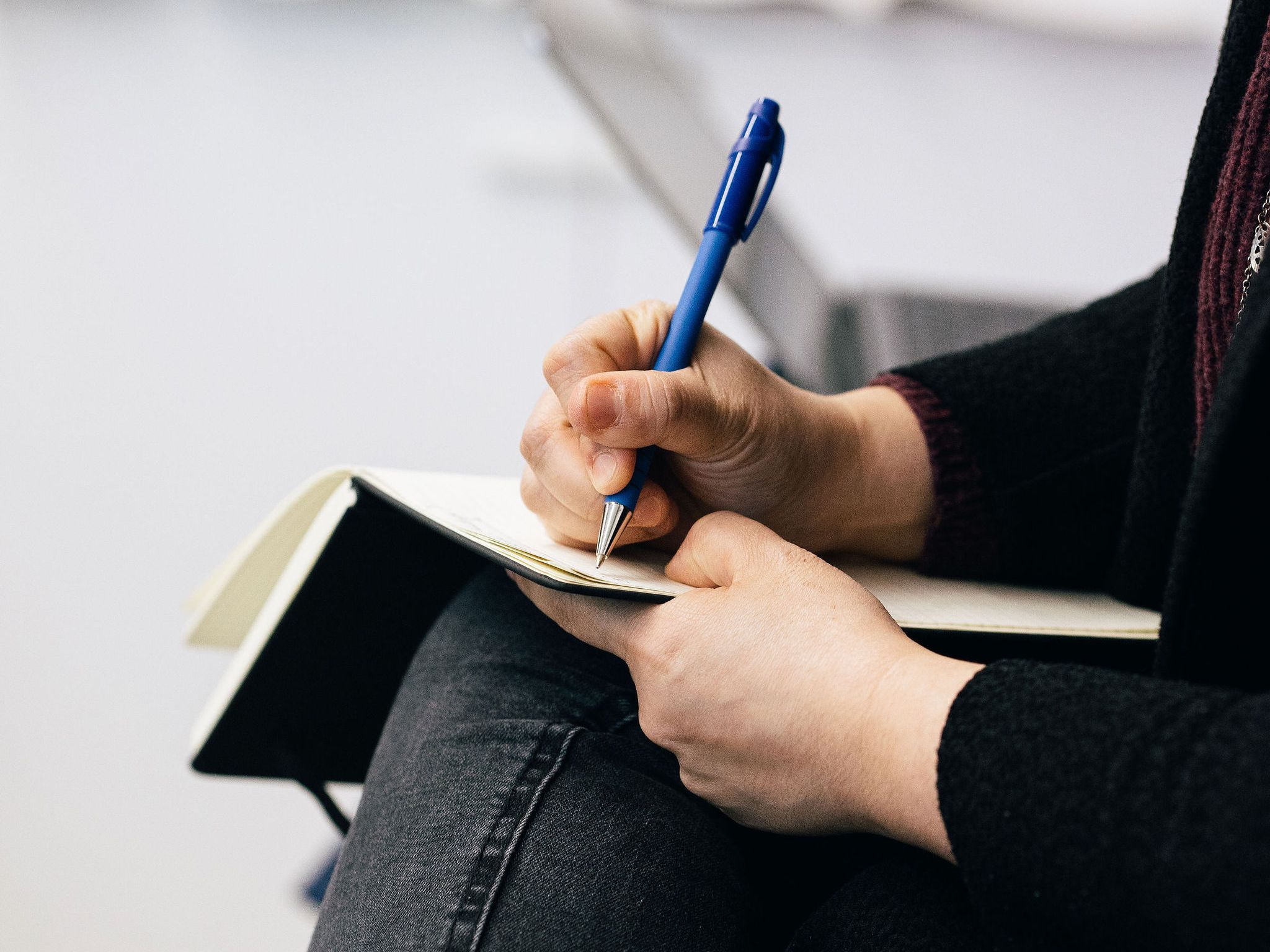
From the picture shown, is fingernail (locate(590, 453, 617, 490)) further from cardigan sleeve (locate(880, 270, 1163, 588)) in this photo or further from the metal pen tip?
cardigan sleeve (locate(880, 270, 1163, 588))

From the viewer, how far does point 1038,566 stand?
0.48 metres

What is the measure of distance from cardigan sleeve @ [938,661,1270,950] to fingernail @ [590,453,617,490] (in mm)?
156

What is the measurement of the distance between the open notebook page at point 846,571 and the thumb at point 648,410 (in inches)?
2.0

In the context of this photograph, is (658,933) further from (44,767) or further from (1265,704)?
(44,767)

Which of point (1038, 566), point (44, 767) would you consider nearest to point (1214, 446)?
point (1038, 566)

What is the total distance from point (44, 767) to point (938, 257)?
124cm

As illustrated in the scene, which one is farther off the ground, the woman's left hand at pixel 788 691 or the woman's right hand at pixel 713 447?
the woman's right hand at pixel 713 447

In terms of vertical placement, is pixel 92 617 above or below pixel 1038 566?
below

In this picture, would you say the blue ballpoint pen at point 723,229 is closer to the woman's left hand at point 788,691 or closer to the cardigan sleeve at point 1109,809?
the woman's left hand at point 788,691

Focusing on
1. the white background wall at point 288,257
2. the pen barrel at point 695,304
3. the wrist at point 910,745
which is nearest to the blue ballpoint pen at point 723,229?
the pen barrel at point 695,304

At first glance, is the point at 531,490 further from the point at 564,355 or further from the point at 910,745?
the point at 910,745

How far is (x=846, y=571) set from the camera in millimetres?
460

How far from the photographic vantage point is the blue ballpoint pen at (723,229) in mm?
404

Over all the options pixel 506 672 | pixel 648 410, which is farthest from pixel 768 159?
pixel 506 672
